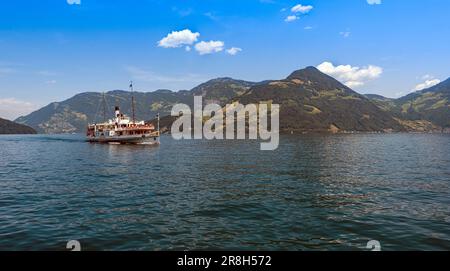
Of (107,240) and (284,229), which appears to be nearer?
(107,240)

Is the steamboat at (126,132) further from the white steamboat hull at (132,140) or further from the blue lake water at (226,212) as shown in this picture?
the blue lake water at (226,212)

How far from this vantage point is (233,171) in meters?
49.9

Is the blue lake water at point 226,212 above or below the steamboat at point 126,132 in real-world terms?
below

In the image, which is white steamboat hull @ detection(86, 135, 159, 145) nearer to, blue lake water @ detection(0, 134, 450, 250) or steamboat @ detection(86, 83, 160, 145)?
steamboat @ detection(86, 83, 160, 145)

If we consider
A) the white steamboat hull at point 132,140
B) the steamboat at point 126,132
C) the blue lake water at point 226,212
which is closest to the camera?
the blue lake water at point 226,212

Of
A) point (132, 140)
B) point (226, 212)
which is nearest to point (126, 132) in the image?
point (132, 140)

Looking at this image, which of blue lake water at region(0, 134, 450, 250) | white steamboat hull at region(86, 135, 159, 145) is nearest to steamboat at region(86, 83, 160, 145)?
white steamboat hull at region(86, 135, 159, 145)

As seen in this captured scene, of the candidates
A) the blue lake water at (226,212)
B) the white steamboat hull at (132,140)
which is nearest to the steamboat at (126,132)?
the white steamboat hull at (132,140)

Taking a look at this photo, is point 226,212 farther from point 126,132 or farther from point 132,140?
point 126,132

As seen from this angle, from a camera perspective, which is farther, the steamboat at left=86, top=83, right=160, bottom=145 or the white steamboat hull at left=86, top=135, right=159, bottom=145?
the steamboat at left=86, top=83, right=160, bottom=145
